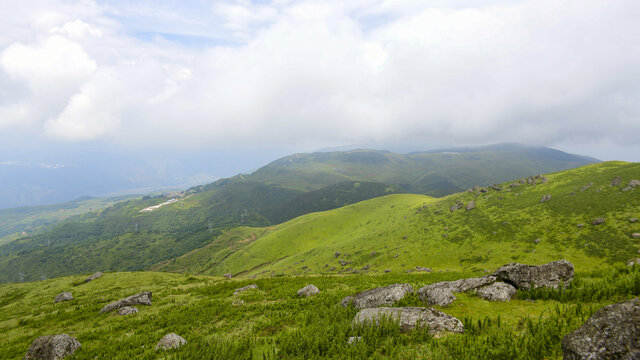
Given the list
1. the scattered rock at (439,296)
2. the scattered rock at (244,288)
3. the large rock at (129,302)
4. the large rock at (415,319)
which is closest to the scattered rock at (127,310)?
the large rock at (129,302)

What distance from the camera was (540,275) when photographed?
12.9 metres

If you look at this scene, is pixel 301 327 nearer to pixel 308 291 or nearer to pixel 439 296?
pixel 439 296

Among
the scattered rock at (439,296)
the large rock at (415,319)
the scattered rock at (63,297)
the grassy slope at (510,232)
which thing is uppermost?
the large rock at (415,319)

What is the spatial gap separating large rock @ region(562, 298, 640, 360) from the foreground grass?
123cm

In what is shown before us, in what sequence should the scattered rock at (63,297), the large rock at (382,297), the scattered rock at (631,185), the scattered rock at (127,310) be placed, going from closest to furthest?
the large rock at (382,297) → the scattered rock at (127,310) → the scattered rock at (63,297) → the scattered rock at (631,185)

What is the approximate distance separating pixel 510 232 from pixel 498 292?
76.1 metres

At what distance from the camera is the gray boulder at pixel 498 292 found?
12359 millimetres

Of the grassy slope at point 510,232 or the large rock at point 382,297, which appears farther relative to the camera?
the grassy slope at point 510,232

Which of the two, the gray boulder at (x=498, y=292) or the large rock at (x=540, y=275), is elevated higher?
the large rock at (x=540, y=275)

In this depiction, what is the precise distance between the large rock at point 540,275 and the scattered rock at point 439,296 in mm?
3753

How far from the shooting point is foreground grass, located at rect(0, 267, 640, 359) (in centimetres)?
834

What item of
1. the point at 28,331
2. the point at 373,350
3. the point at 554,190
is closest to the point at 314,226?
the point at 554,190

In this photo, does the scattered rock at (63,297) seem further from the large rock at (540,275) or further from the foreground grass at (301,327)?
the large rock at (540,275)

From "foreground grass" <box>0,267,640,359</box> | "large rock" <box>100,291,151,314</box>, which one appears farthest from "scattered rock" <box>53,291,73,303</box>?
"large rock" <box>100,291,151,314</box>
